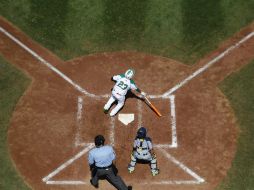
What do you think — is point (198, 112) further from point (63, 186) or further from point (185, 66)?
point (63, 186)

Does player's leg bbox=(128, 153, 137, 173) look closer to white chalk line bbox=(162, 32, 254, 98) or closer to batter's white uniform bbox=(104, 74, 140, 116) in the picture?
batter's white uniform bbox=(104, 74, 140, 116)

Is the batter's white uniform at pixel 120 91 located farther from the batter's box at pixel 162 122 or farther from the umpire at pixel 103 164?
the umpire at pixel 103 164

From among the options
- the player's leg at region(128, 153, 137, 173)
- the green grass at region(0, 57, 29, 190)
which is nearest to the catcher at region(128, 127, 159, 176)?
the player's leg at region(128, 153, 137, 173)

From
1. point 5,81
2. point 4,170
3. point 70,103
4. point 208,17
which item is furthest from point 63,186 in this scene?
point 208,17

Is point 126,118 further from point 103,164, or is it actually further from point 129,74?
point 103,164

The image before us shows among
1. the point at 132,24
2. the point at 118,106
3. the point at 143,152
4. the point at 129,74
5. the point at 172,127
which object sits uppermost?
the point at 132,24

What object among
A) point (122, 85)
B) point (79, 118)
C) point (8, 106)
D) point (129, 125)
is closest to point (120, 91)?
point (122, 85)

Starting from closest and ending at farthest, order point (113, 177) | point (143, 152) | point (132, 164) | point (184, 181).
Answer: point (113, 177), point (143, 152), point (184, 181), point (132, 164)
